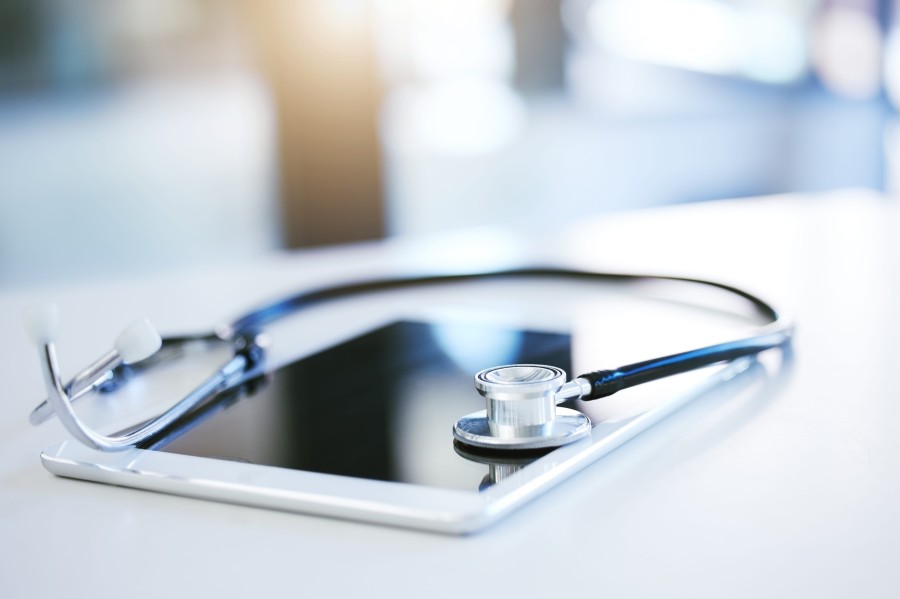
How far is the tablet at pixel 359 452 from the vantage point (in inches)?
16.2

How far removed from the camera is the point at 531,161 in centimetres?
568

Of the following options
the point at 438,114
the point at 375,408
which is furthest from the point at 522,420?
the point at 438,114

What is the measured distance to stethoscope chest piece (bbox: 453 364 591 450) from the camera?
467mm

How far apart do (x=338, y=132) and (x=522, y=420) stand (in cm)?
262

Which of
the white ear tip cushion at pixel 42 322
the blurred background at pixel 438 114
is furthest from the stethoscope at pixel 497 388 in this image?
the blurred background at pixel 438 114

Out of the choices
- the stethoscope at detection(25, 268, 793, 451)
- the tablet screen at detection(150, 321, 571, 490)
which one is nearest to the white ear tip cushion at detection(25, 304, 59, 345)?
the stethoscope at detection(25, 268, 793, 451)

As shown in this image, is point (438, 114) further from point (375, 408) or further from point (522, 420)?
point (522, 420)

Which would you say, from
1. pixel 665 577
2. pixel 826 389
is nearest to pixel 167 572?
pixel 665 577

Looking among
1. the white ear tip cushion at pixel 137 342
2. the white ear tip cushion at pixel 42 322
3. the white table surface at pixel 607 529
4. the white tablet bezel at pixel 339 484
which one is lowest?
the white table surface at pixel 607 529

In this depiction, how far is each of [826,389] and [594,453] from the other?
213 mm

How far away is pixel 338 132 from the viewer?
9.85ft

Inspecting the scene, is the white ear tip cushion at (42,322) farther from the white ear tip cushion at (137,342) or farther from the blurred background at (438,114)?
the blurred background at (438,114)

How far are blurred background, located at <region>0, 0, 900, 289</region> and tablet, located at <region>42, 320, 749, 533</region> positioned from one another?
285 centimetres

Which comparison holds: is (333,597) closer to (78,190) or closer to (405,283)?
(405,283)
